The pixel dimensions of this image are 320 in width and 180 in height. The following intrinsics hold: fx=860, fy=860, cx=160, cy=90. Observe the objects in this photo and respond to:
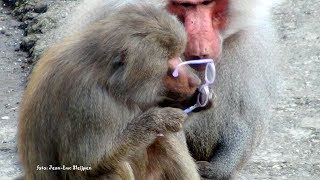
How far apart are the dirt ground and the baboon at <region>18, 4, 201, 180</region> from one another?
4.76 feet

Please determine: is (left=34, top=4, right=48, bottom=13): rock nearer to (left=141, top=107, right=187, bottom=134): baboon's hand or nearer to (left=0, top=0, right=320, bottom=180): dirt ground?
(left=0, top=0, right=320, bottom=180): dirt ground

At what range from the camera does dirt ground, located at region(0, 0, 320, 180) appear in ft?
17.8

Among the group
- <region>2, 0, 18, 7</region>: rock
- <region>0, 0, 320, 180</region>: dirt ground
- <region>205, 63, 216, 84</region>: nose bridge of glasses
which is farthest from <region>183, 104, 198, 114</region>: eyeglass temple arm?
<region>2, 0, 18, 7</region>: rock

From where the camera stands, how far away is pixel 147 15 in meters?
3.88

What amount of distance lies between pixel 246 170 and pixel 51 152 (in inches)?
70.5

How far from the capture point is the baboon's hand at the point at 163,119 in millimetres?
3918

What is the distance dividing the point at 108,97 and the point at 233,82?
117 cm

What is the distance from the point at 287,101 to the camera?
20.5 ft

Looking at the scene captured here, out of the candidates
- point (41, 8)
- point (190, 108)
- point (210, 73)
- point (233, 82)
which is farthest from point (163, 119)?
point (41, 8)

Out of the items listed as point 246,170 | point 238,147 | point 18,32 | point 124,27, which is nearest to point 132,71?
point 124,27

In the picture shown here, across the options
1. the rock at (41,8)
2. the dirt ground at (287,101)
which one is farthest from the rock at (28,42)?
the rock at (41,8)

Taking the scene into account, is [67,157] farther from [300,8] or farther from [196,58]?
[300,8]

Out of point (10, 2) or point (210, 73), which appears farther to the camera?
point (10, 2)

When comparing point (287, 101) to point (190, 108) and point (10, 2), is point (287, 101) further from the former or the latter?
point (10, 2)
